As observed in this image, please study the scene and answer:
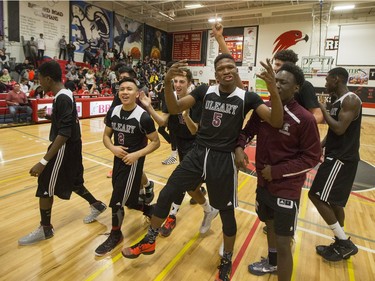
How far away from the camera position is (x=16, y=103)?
29.9 feet

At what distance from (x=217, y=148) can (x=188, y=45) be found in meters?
22.4

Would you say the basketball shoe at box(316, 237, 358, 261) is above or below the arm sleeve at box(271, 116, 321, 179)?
below

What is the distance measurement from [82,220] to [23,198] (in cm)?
116

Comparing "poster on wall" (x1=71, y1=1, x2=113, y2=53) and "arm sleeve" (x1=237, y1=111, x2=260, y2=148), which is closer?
"arm sleeve" (x1=237, y1=111, x2=260, y2=148)

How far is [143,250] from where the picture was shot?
2.30 meters

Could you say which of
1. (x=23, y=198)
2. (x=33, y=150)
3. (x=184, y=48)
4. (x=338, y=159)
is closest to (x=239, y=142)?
(x=338, y=159)

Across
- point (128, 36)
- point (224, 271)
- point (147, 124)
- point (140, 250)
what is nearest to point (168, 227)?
point (140, 250)

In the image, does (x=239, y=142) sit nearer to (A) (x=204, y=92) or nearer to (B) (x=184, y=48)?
(A) (x=204, y=92)

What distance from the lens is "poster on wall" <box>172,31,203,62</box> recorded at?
2256 cm

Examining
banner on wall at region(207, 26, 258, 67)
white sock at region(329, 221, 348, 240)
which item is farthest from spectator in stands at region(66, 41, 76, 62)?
white sock at region(329, 221, 348, 240)

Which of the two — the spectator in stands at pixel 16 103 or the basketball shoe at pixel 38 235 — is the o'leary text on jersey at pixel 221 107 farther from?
the spectator in stands at pixel 16 103

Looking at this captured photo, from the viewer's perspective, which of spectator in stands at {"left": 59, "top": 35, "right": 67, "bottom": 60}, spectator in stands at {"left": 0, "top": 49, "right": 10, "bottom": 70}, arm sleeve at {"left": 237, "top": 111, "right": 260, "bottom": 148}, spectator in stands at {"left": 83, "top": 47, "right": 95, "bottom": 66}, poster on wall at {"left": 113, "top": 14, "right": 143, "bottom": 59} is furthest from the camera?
poster on wall at {"left": 113, "top": 14, "right": 143, "bottom": 59}

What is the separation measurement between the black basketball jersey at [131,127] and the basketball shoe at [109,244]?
90cm

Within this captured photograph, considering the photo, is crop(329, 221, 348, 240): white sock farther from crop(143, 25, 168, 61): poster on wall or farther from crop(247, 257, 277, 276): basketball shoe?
crop(143, 25, 168, 61): poster on wall
